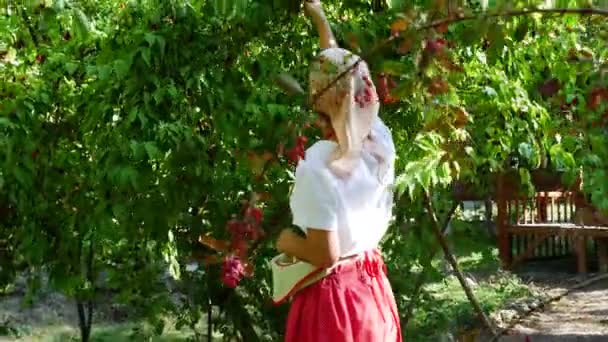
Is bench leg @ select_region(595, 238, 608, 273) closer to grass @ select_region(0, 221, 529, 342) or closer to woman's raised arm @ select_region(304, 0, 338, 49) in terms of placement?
grass @ select_region(0, 221, 529, 342)

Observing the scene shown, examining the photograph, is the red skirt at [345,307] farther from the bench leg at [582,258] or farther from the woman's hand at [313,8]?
the bench leg at [582,258]

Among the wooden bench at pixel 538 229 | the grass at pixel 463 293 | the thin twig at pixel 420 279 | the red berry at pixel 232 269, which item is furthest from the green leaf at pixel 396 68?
the wooden bench at pixel 538 229

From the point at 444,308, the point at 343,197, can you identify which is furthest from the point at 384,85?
the point at 444,308

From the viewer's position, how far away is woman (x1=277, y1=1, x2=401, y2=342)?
274cm

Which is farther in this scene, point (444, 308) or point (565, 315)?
point (565, 315)

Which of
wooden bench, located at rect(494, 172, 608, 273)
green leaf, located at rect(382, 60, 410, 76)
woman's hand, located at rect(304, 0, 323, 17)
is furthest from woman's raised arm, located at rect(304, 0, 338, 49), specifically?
wooden bench, located at rect(494, 172, 608, 273)

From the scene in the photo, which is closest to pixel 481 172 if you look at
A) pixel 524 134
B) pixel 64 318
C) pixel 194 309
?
pixel 524 134

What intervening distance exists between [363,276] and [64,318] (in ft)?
16.4

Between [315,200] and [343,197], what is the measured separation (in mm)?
80

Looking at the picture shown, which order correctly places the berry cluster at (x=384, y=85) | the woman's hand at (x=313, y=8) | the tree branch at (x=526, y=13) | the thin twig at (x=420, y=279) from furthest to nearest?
the thin twig at (x=420, y=279) < the woman's hand at (x=313, y=8) < the berry cluster at (x=384, y=85) < the tree branch at (x=526, y=13)

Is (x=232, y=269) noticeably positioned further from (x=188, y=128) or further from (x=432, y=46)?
(x=188, y=128)

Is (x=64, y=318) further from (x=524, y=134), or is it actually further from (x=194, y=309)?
(x=524, y=134)

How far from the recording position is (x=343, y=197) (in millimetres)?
2777

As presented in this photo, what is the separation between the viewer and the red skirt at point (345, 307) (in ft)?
9.45
